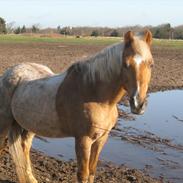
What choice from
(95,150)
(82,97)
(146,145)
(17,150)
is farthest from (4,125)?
(146,145)

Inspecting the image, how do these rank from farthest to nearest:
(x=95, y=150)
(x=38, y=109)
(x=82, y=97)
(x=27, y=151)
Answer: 1. (x=27, y=151)
2. (x=38, y=109)
3. (x=95, y=150)
4. (x=82, y=97)

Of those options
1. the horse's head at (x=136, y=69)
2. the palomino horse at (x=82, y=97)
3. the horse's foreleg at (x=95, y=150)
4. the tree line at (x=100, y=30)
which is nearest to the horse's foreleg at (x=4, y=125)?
the palomino horse at (x=82, y=97)

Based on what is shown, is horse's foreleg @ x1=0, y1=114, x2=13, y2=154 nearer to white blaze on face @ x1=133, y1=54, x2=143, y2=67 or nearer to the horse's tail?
the horse's tail

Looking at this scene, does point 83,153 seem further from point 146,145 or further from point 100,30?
point 100,30

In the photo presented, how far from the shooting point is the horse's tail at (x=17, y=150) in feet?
17.8

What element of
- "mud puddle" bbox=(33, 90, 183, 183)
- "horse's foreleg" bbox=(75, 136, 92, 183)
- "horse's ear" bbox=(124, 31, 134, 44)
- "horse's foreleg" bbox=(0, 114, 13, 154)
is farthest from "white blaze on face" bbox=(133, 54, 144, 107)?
"mud puddle" bbox=(33, 90, 183, 183)

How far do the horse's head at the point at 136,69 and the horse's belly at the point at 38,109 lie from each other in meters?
1.12

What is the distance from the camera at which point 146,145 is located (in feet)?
27.3

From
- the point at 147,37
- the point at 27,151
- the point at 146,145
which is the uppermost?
the point at 147,37

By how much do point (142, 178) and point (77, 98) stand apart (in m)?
2.32

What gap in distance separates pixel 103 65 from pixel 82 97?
426 millimetres

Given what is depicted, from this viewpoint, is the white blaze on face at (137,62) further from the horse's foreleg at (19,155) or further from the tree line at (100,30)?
the tree line at (100,30)

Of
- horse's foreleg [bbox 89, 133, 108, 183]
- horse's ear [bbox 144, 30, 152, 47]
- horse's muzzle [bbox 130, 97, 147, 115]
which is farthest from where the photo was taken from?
horse's foreleg [bbox 89, 133, 108, 183]

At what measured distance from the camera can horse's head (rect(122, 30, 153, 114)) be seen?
3.79 meters
